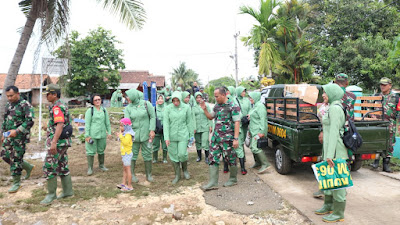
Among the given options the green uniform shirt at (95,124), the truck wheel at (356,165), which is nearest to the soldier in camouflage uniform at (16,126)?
the green uniform shirt at (95,124)

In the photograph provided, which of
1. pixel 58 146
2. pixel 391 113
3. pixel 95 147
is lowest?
pixel 95 147

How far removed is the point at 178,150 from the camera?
5.05m

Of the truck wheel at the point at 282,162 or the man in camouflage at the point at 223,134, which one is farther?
the truck wheel at the point at 282,162

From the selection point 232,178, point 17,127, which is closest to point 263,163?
point 232,178

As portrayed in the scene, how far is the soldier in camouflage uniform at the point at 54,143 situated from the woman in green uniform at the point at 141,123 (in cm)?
124

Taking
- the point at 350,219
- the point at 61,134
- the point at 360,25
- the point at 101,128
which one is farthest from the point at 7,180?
the point at 360,25

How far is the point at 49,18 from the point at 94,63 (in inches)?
757

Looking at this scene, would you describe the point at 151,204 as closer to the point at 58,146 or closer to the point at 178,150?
the point at 178,150

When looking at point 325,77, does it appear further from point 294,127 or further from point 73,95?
point 73,95

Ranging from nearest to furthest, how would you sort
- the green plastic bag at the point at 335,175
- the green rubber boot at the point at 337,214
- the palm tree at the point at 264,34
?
the green plastic bag at the point at 335,175
the green rubber boot at the point at 337,214
the palm tree at the point at 264,34

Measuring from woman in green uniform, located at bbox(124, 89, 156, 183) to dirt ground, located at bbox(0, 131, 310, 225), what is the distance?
1.84 feet

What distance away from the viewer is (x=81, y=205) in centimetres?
409

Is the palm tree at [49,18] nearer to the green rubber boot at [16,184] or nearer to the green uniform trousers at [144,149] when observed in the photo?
the green rubber boot at [16,184]

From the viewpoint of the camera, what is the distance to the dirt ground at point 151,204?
357 cm
